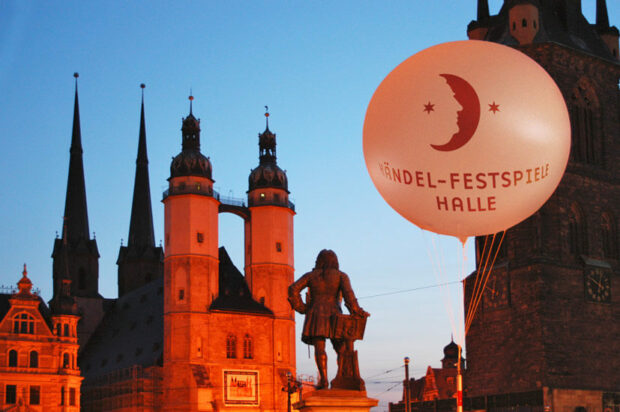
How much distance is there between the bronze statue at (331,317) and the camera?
15.3m

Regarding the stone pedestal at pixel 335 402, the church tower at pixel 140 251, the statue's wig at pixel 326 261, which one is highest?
the church tower at pixel 140 251

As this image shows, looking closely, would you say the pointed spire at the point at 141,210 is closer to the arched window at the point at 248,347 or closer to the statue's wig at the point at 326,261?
the arched window at the point at 248,347

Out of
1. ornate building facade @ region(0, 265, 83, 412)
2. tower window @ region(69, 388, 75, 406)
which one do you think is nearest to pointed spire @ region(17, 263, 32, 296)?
ornate building facade @ region(0, 265, 83, 412)

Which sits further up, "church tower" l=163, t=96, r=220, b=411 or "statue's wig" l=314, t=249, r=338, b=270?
"church tower" l=163, t=96, r=220, b=411

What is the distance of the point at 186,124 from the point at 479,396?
3264cm

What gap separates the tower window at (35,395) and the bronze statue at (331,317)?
58.2 meters

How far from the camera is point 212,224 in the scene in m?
70.3

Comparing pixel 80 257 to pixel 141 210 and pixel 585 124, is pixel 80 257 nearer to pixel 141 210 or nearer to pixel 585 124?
pixel 141 210

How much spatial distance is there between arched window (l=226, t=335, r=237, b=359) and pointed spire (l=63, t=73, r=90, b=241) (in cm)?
2848

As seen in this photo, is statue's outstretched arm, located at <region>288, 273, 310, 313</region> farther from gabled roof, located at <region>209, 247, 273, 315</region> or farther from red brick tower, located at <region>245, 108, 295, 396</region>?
red brick tower, located at <region>245, 108, 295, 396</region>

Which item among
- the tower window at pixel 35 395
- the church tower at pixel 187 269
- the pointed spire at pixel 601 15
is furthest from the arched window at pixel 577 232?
the tower window at pixel 35 395

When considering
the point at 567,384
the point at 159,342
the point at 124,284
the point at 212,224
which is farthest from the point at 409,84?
the point at 124,284

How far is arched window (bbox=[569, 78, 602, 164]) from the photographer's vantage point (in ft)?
178

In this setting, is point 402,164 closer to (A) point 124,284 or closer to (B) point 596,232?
(B) point 596,232
